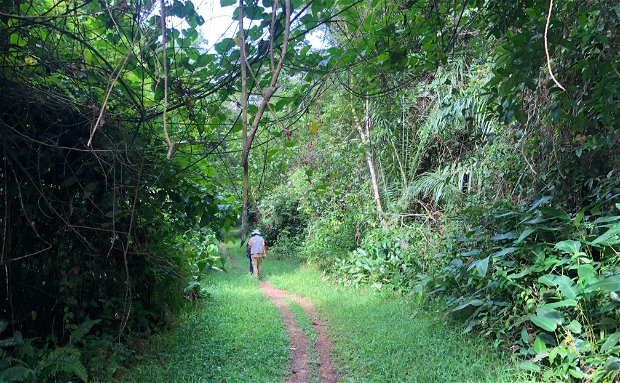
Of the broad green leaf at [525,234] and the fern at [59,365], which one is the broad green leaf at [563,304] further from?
the fern at [59,365]

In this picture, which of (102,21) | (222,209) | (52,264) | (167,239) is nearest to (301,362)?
(222,209)

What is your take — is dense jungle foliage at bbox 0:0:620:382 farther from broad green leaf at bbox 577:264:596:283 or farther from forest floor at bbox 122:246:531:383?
forest floor at bbox 122:246:531:383

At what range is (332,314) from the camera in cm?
697

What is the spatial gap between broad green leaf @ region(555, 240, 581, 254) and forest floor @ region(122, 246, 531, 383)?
1.25 metres

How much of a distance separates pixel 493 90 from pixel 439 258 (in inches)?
161

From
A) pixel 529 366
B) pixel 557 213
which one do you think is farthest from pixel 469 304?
pixel 557 213

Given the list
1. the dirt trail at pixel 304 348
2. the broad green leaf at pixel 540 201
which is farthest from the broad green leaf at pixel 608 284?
the dirt trail at pixel 304 348

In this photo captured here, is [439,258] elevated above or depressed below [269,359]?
above

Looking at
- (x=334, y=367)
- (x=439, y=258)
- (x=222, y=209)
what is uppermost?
(x=222, y=209)

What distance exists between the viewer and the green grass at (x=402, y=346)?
164 inches

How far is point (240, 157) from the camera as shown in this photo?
3.95 m

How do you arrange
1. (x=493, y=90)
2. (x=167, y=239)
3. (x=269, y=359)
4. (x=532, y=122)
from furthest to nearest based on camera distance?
(x=167, y=239), (x=532, y=122), (x=269, y=359), (x=493, y=90)

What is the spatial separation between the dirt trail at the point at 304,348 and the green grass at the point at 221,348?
0.13m

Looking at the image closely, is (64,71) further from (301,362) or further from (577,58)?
(577,58)
